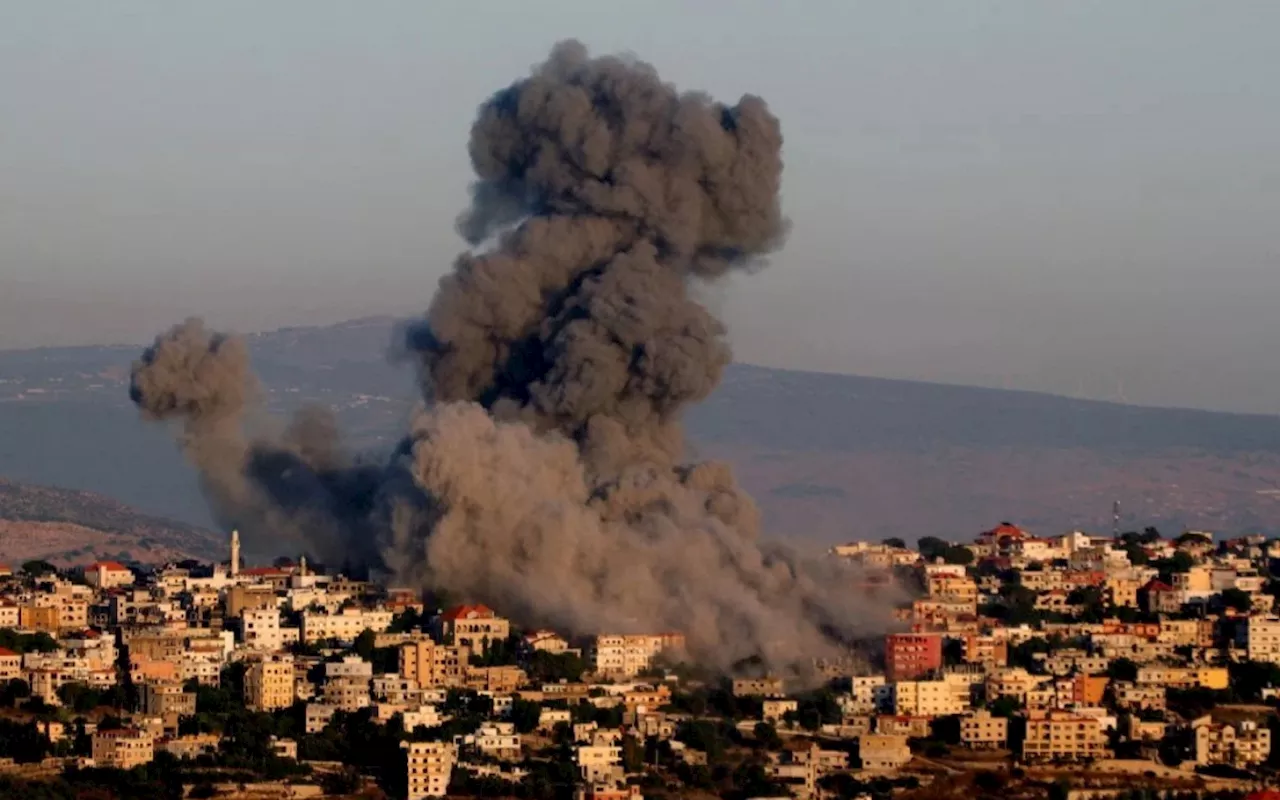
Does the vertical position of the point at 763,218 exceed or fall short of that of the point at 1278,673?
it exceeds it

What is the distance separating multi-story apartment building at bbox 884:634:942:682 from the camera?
54.8 m

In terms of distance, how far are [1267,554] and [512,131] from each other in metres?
17.8

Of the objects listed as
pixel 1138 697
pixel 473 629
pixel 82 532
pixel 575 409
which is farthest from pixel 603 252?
pixel 82 532

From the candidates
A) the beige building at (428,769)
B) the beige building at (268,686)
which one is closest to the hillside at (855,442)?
the beige building at (268,686)

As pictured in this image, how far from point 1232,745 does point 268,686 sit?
1352cm

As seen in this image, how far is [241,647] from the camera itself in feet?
185

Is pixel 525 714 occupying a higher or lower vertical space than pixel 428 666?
lower

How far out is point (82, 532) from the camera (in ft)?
342

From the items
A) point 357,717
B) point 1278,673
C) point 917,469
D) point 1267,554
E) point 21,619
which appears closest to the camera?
point 357,717

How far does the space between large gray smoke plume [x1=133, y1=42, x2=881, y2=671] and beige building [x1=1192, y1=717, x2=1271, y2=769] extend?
6882 millimetres

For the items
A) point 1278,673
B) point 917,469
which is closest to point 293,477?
point 1278,673

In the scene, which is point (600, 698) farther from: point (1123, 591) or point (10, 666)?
point (1123, 591)

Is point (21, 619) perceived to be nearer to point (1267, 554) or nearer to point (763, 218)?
point (763, 218)

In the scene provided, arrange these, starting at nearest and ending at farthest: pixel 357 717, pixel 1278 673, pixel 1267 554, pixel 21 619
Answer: pixel 357 717, pixel 1278 673, pixel 21 619, pixel 1267 554
